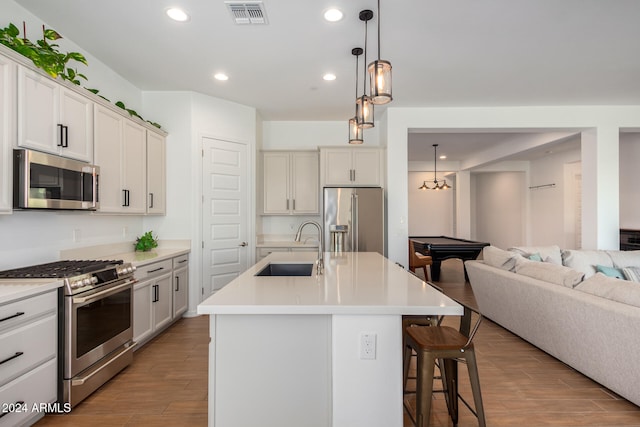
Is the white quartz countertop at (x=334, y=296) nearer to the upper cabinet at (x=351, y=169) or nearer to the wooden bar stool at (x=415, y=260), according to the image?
the upper cabinet at (x=351, y=169)

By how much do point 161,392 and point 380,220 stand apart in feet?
10.7

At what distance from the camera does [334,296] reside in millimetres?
1667

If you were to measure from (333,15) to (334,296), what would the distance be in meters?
2.19

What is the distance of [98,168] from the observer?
277cm

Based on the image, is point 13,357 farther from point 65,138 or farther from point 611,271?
point 611,271

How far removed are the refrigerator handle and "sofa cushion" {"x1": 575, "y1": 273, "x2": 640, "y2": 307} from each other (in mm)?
2503

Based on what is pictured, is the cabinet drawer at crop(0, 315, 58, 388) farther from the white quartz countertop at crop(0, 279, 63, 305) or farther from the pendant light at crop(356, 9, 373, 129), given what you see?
the pendant light at crop(356, 9, 373, 129)

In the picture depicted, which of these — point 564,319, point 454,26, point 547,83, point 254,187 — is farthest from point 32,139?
point 547,83

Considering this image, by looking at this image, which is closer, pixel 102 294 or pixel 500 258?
pixel 102 294

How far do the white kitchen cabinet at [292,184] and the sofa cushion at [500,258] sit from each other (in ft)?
8.15

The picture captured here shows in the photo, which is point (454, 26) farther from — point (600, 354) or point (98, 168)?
point (98, 168)

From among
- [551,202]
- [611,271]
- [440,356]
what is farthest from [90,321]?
[551,202]

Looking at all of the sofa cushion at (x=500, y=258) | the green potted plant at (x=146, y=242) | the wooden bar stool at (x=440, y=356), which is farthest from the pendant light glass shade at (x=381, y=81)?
the green potted plant at (x=146, y=242)

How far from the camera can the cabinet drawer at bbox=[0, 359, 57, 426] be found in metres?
1.76
